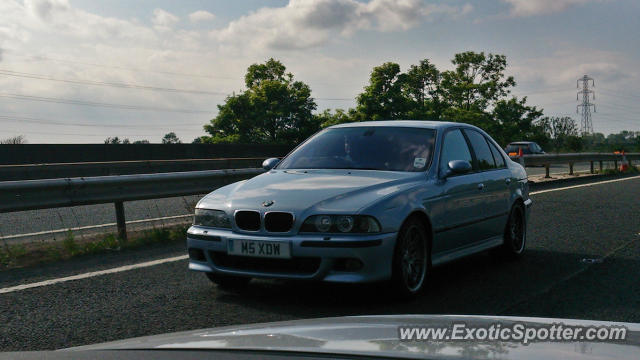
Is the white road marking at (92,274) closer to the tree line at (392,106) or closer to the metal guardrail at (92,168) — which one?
the metal guardrail at (92,168)

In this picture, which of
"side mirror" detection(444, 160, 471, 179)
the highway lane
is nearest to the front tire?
"side mirror" detection(444, 160, 471, 179)

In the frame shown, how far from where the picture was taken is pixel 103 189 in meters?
8.44

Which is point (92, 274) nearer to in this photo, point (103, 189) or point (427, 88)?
point (103, 189)

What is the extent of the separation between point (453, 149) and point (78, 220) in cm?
644

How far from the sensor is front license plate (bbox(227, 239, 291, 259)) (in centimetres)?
511

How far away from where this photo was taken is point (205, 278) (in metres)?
6.30

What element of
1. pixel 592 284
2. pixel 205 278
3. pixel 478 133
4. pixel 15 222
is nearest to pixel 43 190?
pixel 205 278

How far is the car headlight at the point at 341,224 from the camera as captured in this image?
5.09 m

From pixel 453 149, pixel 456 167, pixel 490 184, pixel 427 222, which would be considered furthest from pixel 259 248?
pixel 490 184

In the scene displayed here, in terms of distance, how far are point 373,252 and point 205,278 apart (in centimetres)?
187

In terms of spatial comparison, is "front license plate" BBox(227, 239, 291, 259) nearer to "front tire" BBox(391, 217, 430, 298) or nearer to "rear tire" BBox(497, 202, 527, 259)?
"front tire" BBox(391, 217, 430, 298)

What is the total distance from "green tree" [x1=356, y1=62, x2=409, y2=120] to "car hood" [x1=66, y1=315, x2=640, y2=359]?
76.2 m

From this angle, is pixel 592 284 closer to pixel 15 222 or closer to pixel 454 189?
pixel 454 189

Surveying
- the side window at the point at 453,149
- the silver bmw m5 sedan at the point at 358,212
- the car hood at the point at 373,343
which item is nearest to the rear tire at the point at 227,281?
the silver bmw m5 sedan at the point at 358,212
